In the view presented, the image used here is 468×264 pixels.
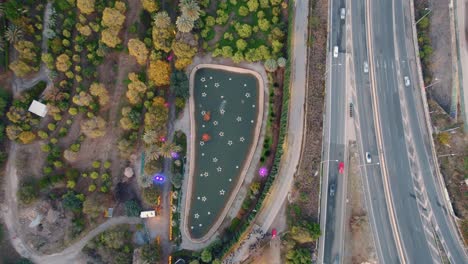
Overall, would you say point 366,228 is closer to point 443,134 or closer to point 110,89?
point 443,134

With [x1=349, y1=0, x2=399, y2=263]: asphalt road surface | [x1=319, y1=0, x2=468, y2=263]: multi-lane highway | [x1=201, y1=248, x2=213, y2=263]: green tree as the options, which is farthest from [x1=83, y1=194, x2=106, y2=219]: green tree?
[x1=349, y1=0, x2=399, y2=263]: asphalt road surface

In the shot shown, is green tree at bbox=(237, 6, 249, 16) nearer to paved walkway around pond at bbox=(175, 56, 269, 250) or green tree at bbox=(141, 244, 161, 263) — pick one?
paved walkway around pond at bbox=(175, 56, 269, 250)

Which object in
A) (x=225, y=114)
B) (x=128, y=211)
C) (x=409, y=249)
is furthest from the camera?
(x=225, y=114)

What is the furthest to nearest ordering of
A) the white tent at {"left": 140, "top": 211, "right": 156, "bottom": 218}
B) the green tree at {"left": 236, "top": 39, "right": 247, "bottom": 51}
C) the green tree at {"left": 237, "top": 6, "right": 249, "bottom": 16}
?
the green tree at {"left": 237, "top": 6, "right": 249, "bottom": 16} → the green tree at {"left": 236, "top": 39, "right": 247, "bottom": 51} → the white tent at {"left": 140, "top": 211, "right": 156, "bottom": 218}

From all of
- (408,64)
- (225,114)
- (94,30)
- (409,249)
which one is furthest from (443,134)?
(94,30)

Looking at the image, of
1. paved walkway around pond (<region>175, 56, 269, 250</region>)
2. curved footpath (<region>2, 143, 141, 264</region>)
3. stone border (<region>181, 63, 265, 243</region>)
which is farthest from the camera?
stone border (<region>181, 63, 265, 243</region>)

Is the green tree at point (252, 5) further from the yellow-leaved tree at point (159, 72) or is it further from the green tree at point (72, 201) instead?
the green tree at point (72, 201)
